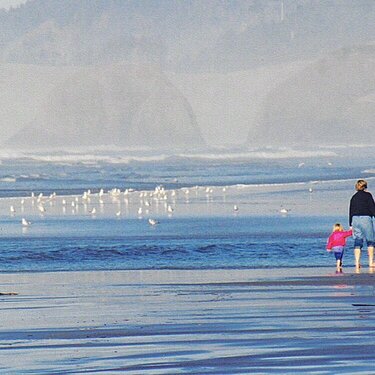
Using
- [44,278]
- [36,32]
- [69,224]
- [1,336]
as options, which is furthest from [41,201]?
[36,32]

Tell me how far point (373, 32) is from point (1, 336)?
162841mm

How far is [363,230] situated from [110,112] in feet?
506

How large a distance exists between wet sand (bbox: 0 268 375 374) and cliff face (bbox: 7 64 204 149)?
13629 cm

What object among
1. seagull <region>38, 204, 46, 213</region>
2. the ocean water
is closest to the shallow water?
the ocean water

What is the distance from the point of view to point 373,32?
171m

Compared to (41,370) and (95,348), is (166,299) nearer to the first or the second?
(95,348)

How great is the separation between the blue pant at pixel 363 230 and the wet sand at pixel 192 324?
0.56 m

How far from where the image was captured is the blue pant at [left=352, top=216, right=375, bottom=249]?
55.2 feet

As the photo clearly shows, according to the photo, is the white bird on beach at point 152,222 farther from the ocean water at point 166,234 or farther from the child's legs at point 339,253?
the child's legs at point 339,253

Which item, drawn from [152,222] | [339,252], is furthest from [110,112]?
[339,252]

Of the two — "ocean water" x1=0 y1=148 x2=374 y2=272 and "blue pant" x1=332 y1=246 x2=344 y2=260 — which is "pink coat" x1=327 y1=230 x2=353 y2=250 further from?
"ocean water" x1=0 y1=148 x2=374 y2=272

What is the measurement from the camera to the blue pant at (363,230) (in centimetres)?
1681

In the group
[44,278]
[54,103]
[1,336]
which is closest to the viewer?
[1,336]

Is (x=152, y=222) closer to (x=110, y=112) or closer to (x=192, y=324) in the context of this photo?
(x=192, y=324)
